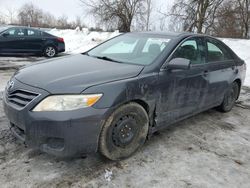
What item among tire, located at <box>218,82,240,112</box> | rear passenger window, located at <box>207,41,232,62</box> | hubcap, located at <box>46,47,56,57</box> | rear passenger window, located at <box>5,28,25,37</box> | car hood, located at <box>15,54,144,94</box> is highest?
rear passenger window, located at <box>5,28,25,37</box>

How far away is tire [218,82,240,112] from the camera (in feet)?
17.0

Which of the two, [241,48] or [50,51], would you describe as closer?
[241,48]

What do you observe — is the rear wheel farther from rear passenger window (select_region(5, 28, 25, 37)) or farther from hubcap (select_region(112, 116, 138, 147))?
hubcap (select_region(112, 116, 138, 147))

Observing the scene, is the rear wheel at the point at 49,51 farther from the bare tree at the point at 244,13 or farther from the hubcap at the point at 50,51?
the bare tree at the point at 244,13

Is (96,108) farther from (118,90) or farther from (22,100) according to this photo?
(22,100)

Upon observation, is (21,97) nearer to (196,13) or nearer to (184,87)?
(184,87)

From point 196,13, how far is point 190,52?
43.5 feet

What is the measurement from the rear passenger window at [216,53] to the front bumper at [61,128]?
2.43m

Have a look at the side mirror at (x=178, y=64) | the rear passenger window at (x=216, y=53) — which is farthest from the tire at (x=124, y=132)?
the rear passenger window at (x=216, y=53)

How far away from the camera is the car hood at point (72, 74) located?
9.20 ft

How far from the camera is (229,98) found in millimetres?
5293

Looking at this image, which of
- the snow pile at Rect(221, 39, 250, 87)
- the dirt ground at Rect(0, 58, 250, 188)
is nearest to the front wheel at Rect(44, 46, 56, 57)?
the snow pile at Rect(221, 39, 250, 87)

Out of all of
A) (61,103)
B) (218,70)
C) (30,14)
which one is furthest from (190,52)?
(30,14)

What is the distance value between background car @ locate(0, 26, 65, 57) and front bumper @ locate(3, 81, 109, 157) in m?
9.68
